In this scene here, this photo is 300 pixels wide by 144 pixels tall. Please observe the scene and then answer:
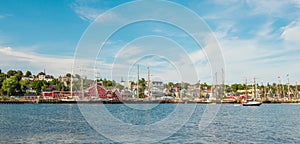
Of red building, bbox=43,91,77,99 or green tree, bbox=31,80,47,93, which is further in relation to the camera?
green tree, bbox=31,80,47,93

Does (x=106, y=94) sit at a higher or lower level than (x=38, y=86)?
lower

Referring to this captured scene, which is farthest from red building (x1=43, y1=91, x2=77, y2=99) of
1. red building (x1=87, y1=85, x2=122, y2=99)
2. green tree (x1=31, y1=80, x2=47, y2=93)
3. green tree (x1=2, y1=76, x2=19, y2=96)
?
green tree (x1=31, y1=80, x2=47, y2=93)

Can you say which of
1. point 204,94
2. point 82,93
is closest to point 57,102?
point 82,93

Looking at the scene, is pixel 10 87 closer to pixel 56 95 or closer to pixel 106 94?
pixel 56 95

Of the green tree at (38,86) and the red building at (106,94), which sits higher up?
the green tree at (38,86)

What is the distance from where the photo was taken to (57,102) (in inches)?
5940

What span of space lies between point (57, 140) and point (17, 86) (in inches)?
6399

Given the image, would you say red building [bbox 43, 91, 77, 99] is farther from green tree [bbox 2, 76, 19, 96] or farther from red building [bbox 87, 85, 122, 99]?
green tree [bbox 2, 76, 19, 96]

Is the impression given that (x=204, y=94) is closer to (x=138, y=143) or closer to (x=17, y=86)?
(x=17, y=86)

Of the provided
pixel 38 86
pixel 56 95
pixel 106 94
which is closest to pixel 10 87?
pixel 38 86

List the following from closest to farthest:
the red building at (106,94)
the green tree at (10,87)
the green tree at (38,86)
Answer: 1. the red building at (106,94)
2. the green tree at (10,87)
3. the green tree at (38,86)

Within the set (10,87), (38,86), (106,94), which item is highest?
(38,86)

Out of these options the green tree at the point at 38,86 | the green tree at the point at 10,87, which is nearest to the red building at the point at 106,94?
the green tree at the point at 10,87

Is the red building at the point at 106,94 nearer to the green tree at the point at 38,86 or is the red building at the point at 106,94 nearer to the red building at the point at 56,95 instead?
the red building at the point at 56,95
